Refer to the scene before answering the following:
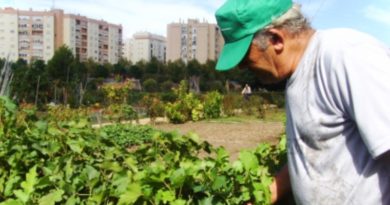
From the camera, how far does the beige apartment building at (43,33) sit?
86.6m

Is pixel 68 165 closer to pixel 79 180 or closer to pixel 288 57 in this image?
pixel 79 180

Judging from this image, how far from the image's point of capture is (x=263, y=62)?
5.41 feet

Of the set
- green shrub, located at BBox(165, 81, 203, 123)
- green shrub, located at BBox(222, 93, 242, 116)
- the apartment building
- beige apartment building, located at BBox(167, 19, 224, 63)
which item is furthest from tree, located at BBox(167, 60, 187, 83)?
the apartment building

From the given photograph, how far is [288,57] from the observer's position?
5.39 ft

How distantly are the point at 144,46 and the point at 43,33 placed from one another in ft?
88.5

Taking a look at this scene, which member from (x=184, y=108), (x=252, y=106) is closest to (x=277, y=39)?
(x=184, y=108)

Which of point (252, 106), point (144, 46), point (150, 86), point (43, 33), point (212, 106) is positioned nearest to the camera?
point (212, 106)

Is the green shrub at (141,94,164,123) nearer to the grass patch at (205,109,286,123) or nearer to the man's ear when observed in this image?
the grass patch at (205,109,286,123)

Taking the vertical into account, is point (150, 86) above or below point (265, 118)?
above

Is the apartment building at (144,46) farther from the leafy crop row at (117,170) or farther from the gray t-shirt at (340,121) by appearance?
the gray t-shirt at (340,121)

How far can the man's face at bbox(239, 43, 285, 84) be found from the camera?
1.64 m

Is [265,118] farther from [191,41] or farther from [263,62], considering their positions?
[191,41]

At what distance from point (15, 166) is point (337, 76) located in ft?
5.11

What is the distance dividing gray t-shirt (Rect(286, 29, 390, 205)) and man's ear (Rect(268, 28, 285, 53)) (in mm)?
69
